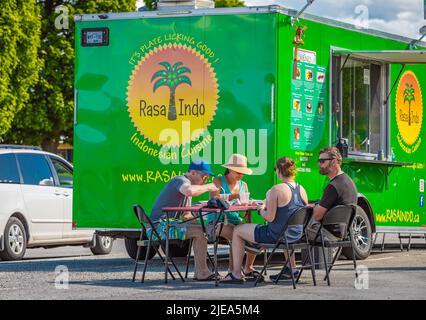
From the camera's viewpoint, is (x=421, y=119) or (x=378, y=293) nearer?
(x=378, y=293)

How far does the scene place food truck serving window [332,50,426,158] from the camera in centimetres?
1593

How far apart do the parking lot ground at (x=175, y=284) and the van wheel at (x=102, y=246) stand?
7.87 feet

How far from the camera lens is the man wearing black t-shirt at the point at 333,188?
12742mm

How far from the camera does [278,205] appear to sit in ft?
40.0

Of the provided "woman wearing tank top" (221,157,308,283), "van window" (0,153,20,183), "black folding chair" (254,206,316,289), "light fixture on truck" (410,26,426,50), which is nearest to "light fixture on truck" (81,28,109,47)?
"van window" (0,153,20,183)

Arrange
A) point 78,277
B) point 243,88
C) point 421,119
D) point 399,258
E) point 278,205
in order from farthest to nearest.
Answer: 1. point 421,119
2. point 399,258
3. point 243,88
4. point 78,277
5. point 278,205

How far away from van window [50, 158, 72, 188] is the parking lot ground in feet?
7.31

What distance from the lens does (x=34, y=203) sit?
1748 centimetres

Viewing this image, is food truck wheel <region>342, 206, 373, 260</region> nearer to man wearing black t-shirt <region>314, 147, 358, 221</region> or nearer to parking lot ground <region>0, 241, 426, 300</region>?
parking lot ground <region>0, 241, 426, 300</region>

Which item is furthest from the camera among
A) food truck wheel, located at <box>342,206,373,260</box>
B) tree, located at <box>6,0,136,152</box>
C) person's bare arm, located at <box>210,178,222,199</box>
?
tree, located at <box>6,0,136,152</box>

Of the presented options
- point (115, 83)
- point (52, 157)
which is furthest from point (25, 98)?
point (115, 83)

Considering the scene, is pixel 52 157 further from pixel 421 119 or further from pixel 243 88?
pixel 421 119

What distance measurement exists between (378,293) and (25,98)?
35578mm
